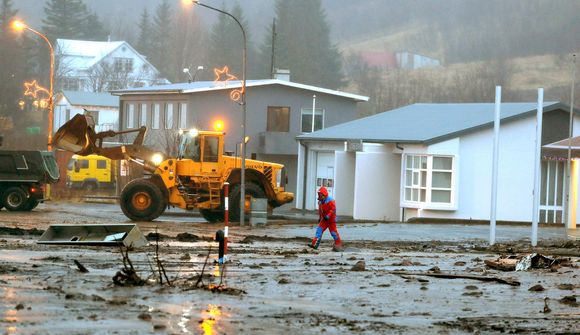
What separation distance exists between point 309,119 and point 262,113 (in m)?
2.80

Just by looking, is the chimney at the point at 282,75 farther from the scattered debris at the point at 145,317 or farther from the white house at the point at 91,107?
the scattered debris at the point at 145,317

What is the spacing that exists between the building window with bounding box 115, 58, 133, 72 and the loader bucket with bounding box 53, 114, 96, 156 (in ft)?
302

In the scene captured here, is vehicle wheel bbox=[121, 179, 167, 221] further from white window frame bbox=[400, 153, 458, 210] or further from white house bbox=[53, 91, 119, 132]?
white house bbox=[53, 91, 119, 132]

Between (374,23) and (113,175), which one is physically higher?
(374,23)

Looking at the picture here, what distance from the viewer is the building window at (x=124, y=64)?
131250 mm

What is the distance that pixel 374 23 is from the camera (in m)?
155

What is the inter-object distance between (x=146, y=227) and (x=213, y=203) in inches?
165

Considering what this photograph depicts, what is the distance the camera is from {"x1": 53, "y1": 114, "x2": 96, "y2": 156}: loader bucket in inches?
1512

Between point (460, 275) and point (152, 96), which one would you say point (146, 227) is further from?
point (152, 96)

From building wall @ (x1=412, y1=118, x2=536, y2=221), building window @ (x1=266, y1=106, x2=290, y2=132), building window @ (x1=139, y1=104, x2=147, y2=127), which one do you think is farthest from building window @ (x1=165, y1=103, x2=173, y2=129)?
building wall @ (x1=412, y1=118, x2=536, y2=221)

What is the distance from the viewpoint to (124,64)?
440 feet

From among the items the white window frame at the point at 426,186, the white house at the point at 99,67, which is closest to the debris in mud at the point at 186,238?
the white window frame at the point at 426,186

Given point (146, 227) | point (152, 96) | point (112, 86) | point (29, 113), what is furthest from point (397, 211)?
point (112, 86)

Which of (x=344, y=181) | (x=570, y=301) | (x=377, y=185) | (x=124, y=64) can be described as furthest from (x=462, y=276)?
(x=124, y=64)
